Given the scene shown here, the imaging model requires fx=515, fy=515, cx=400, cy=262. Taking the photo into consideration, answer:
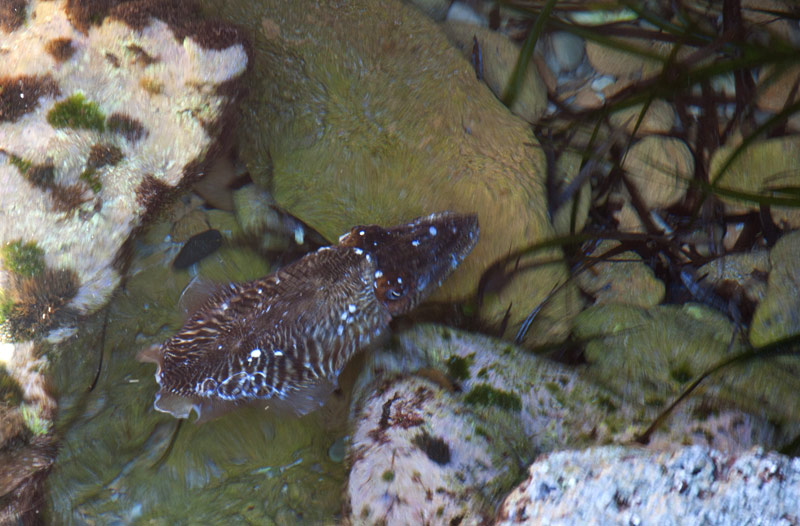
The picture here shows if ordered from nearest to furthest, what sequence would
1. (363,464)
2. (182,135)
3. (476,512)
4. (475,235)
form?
(476,512)
(363,464)
(182,135)
(475,235)

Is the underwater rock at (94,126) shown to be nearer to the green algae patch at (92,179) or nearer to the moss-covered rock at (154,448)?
the green algae patch at (92,179)

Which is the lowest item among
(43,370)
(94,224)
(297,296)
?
(43,370)

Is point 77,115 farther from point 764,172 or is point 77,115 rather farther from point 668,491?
point 764,172

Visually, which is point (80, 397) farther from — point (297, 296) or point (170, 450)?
point (297, 296)

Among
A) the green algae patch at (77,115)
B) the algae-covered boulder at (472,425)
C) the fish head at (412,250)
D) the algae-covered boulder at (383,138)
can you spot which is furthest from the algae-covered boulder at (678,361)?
the green algae patch at (77,115)

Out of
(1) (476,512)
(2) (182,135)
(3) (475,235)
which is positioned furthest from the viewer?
(3) (475,235)

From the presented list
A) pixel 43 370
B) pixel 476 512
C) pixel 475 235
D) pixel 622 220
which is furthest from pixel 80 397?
pixel 622 220

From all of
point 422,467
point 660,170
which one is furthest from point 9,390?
point 660,170
